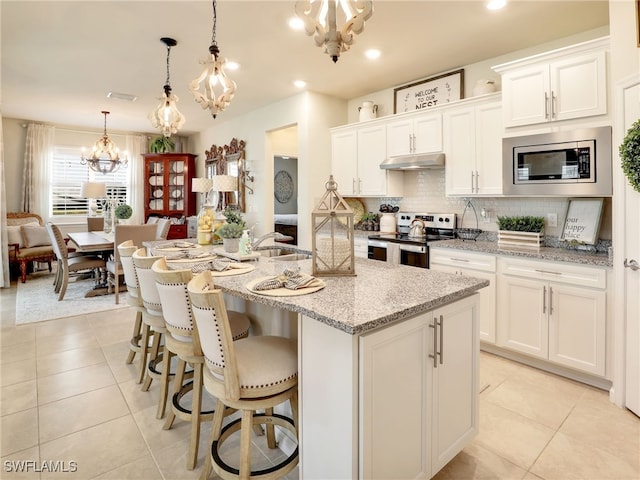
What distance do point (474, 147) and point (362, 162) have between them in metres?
1.48

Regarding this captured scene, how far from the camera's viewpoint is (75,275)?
6.34 m

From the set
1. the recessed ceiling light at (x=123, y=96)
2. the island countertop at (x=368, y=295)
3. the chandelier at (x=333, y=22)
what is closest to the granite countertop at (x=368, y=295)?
the island countertop at (x=368, y=295)

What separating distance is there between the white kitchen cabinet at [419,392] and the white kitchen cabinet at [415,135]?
2542 millimetres

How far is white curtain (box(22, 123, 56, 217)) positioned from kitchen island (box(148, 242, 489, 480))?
23.3 ft

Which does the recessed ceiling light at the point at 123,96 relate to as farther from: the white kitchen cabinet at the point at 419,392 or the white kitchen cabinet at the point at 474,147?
the white kitchen cabinet at the point at 419,392

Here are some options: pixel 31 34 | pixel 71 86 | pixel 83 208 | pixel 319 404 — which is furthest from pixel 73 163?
pixel 319 404

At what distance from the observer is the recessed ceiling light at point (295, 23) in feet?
9.85

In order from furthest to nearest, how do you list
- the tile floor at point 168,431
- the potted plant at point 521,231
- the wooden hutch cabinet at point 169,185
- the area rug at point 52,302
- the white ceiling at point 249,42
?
the wooden hutch cabinet at point 169,185 → the area rug at point 52,302 → the potted plant at point 521,231 → the white ceiling at point 249,42 → the tile floor at point 168,431

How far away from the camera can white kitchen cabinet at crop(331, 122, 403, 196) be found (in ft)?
14.5

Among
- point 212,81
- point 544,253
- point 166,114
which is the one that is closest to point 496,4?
point 544,253

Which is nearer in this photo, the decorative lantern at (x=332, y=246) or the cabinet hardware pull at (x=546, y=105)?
the decorative lantern at (x=332, y=246)

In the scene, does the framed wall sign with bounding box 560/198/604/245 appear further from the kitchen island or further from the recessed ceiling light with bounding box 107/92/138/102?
the recessed ceiling light with bounding box 107/92/138/102

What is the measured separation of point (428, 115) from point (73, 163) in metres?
7.09

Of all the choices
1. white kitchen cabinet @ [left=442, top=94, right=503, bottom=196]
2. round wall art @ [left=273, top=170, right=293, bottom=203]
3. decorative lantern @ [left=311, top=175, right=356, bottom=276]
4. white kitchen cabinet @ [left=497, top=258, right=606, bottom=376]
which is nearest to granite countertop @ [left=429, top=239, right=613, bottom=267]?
white kitchen cabinet @ [left=497, top=258, right=606, bottom=376]
